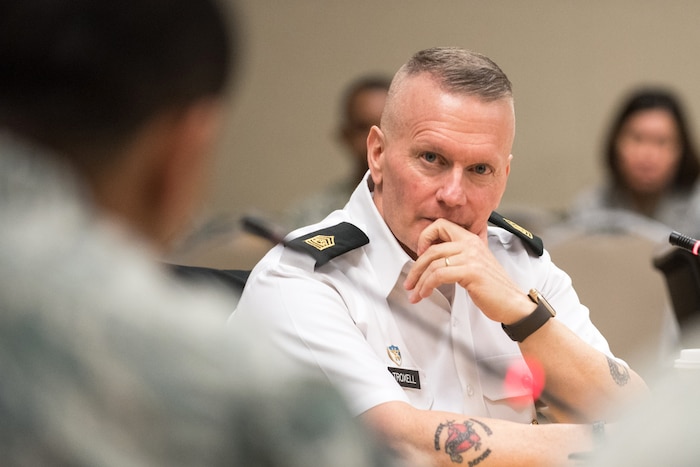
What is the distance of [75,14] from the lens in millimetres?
657

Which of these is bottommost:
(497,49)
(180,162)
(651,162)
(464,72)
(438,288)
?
(651,162)

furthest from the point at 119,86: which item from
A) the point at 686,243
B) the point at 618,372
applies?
the point at 686,243

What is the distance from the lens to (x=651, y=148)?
413 cm

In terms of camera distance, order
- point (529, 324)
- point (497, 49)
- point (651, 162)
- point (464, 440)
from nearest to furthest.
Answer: point (464, 440), point (529, 324), point (651, 162), point (497, 49)

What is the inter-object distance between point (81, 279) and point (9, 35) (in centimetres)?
18

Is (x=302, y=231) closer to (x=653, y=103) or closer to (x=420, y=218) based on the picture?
(x=420, y=218)

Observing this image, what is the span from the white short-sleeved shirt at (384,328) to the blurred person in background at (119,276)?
37.7 inches

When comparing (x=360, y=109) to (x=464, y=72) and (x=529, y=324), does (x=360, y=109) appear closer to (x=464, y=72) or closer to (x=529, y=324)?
(x=464, y=72)

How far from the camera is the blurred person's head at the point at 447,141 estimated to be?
176 centimetres

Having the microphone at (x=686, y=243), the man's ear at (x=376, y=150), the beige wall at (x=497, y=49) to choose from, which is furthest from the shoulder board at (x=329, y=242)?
the beige wall at (x=497, y=49)

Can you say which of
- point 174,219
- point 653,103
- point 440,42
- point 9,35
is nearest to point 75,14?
point 9,35

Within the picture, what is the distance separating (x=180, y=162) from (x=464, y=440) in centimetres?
93

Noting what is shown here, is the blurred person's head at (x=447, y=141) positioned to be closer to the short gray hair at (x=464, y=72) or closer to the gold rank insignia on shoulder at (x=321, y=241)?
the short gray hair at (x=464, y=72)

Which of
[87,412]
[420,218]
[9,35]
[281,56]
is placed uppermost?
[9,35]
